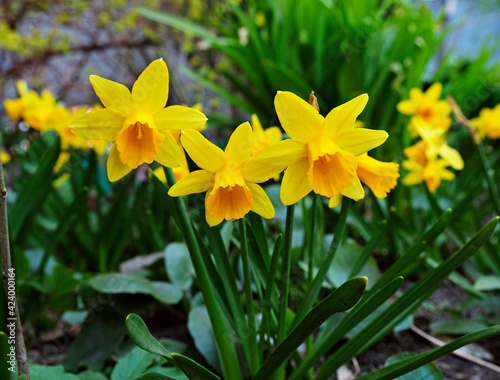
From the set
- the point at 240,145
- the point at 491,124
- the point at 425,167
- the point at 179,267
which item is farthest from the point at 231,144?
the point at 491,124

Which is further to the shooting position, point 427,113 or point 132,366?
point 427,113

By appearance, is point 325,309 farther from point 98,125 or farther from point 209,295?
point 98,125

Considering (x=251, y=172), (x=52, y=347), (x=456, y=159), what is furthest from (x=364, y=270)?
(x=52, y=347)

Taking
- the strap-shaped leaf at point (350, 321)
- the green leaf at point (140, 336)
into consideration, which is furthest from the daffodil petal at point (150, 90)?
the strap-shaped leaf at point (350, 321)

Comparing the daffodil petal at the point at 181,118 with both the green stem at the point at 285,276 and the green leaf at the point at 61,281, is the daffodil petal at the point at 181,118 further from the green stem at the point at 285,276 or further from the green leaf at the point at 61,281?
the green leaf at the point at 61,281

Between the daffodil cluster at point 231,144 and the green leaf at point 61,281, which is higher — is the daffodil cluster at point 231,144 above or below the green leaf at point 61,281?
below

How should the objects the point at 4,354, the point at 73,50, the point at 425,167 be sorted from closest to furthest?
the point at 4,354, the point at 425,167, the point at 73,50

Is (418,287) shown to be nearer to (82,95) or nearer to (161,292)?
(161,292)

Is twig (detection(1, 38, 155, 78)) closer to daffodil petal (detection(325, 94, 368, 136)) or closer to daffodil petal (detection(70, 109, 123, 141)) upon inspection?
daffodil petal (detection(70, 109, 123, 141))
